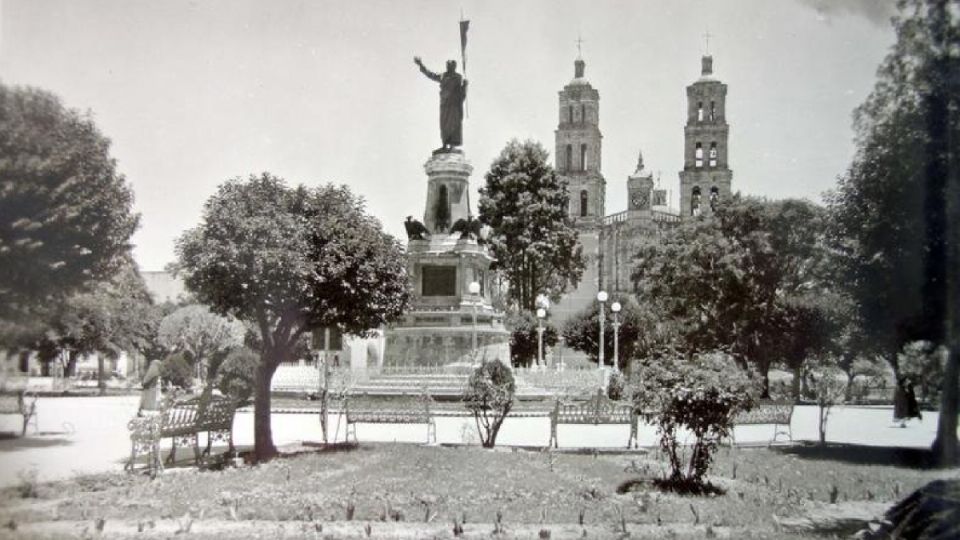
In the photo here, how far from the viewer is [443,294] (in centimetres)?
2911

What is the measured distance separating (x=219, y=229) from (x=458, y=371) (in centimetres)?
1589

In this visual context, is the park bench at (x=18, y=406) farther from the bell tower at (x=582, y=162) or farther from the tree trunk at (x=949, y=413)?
the bell tower at (x=582, y=162)

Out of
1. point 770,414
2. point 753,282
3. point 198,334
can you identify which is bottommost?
point 770,414

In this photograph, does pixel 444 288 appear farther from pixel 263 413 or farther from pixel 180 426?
pixel 180 426

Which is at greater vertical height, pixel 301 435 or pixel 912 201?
pixel 912 201

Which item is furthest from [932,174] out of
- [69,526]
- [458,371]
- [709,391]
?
[458,371]

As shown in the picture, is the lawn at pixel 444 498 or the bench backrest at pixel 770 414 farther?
the bench backrest at pixel 770 414

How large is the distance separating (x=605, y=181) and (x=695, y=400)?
7081cm

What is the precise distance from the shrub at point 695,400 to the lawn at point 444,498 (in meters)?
0.50

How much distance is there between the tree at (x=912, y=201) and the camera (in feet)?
39.9

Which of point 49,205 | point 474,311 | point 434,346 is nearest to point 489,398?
point 49,205

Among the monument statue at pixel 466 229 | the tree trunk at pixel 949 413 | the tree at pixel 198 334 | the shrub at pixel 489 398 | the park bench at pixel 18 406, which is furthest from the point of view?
the tree at pixel 198 334

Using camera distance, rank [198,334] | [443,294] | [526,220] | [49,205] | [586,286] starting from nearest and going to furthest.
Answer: [49,205] < [443,294] < [198,334] < [526,220] < [586,286]

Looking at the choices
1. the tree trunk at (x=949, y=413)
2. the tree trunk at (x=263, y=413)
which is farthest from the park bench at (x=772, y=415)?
the tree trunk at (x=263, y=413)
